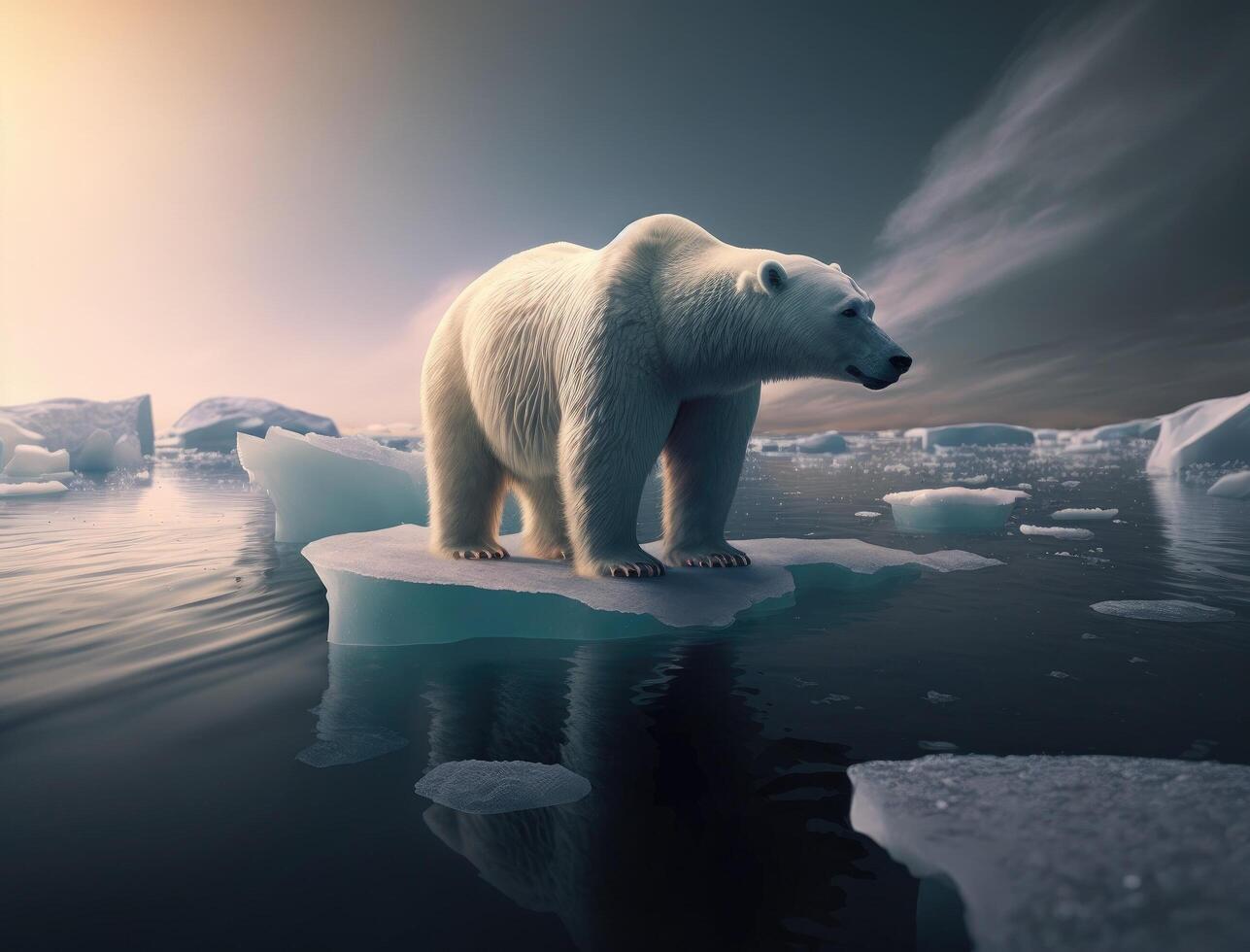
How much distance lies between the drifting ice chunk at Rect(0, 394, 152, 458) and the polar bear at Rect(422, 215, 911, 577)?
3172cm

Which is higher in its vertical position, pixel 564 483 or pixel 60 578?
pixel 564 483

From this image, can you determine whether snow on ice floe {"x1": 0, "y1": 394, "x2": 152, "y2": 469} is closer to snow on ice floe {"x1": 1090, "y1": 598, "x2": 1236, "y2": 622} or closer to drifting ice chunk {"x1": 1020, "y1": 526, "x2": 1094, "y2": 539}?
drifting ice chunk {"x1": 1020, "y1": 526, "x2": 1094, "y2": 539}

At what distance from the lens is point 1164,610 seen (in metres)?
3.65

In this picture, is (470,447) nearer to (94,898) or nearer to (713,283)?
(713,283)

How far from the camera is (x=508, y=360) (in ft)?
12.5

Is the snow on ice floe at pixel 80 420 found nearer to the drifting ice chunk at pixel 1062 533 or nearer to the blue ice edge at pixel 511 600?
the blue ice edge at pixel 511 600

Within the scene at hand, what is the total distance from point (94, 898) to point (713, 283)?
10.3 feet

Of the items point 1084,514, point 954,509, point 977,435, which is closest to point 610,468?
point 954,509

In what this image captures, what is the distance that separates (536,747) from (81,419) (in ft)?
129

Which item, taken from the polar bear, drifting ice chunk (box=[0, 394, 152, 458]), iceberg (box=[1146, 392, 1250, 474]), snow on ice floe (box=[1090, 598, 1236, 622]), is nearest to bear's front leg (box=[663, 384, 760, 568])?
the polar bear

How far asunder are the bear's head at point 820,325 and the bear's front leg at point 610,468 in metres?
0.66

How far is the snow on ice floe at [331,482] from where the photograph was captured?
7.39 m

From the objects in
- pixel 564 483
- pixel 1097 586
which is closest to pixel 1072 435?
pixel 1097 586

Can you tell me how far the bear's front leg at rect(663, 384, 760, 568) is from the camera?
3.93m
